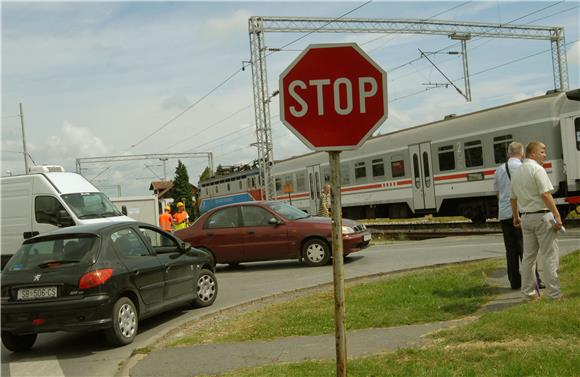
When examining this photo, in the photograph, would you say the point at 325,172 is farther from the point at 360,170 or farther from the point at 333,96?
the point at 333,96

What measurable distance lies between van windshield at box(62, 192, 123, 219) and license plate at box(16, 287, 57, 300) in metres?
8.16

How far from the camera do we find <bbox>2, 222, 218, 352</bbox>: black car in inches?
297

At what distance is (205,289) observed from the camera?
10.1 m

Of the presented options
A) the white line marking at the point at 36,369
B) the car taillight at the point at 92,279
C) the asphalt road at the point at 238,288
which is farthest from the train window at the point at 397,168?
the white line marking at the point at 36,369

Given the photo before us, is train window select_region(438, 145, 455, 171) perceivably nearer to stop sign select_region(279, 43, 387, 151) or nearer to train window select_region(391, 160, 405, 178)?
train window select_region(391, 160, 405, 178)

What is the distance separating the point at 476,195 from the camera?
2061 cm

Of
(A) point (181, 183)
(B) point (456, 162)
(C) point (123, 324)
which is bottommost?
(C) point (123, 324)

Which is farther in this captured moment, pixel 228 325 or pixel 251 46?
pixel 251 46

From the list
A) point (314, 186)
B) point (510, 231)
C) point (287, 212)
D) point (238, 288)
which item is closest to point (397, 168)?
point (314, 186)

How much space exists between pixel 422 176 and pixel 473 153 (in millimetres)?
2645

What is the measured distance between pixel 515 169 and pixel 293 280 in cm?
519

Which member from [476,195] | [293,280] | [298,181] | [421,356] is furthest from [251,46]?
[421,356]

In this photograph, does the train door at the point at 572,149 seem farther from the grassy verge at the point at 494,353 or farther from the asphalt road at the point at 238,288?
the grassy verge at the point at 494,353

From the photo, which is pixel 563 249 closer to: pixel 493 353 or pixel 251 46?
pixel 493 353
